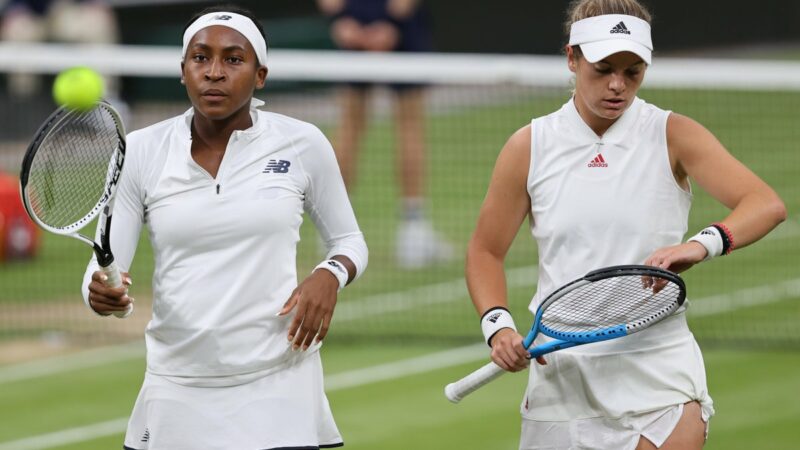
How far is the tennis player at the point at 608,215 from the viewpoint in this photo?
4.93 meters

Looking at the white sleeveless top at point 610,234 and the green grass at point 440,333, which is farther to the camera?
the green grass at point 440,333

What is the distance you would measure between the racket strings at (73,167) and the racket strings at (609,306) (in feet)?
4.79

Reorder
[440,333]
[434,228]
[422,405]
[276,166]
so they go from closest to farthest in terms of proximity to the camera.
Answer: [276,166], [422,405], [440,333], [434,228]

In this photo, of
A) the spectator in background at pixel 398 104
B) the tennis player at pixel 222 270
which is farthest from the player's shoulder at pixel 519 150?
the spectator in background at pixel 398 104

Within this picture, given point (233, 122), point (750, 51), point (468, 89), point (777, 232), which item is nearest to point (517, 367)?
point (233, 122)

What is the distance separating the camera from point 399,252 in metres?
12.4

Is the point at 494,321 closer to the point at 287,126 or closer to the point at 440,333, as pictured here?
the point at 287,126

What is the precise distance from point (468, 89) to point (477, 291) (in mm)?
16899

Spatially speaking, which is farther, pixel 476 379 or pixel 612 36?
pixel 476 379

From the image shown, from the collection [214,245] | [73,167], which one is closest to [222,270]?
[214,245]

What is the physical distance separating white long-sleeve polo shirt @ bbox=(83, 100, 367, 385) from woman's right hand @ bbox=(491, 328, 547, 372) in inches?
27.8

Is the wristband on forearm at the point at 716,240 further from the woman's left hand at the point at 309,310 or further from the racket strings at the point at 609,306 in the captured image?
the woman's left hand at the point at 309,310

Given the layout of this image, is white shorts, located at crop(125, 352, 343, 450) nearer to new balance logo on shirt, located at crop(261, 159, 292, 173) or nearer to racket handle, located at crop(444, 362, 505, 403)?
racket handle, located at crop(444, 362, 505, 403)

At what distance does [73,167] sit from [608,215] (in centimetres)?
175
